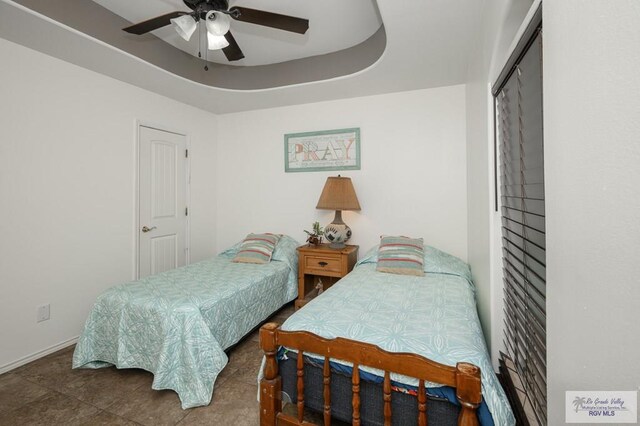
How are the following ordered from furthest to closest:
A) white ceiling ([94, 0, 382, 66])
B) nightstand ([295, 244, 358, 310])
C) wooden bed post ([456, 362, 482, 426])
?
nightstand ([295, 244, 358, 310]) → white ceiling ([94, 0, 382, 66]) → wooden bed post ([456, 362, 482, 426])

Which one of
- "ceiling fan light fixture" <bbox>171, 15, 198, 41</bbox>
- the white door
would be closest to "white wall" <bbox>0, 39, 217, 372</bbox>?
the white door

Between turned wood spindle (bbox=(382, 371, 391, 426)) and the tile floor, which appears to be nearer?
turned wood spindle (bbox=(382, 371, 391, 426))

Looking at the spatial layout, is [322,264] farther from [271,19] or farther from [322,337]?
[271,19]

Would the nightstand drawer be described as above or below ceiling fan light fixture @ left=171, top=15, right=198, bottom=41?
below

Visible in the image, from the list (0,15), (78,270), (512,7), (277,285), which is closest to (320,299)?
(277,285)

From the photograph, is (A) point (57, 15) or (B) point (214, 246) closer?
(A) point (57, 15)

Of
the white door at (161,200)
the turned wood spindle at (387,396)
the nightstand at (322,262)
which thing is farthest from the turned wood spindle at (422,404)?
the white door at (161,200)

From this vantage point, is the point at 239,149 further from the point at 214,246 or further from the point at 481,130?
the point at 481,130

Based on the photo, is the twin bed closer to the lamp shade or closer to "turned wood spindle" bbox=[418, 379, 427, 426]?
"turned wood spindle" bbox=[418, 379, 427, 426]

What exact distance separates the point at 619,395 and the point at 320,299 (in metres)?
1.44

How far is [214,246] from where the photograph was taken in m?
4.02

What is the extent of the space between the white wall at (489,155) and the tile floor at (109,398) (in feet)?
4.94

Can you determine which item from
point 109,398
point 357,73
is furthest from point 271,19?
point 109,398

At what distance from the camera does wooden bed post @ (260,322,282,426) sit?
131 cm
